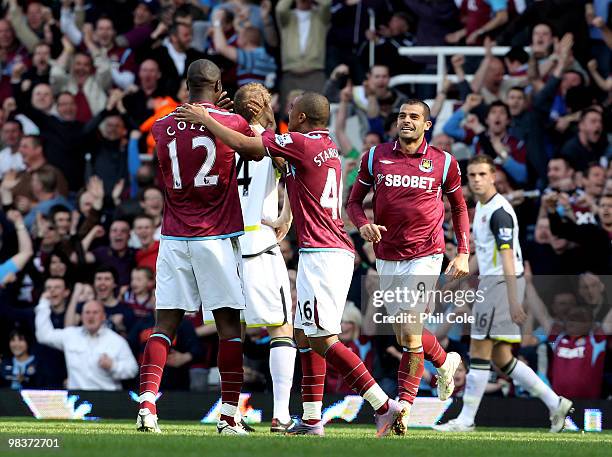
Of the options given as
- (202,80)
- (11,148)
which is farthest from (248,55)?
(202,80)

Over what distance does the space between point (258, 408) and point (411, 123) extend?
4.16 meters

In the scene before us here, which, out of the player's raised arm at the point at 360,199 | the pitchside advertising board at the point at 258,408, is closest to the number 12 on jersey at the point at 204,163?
the player's raised arm at the point at 360,199

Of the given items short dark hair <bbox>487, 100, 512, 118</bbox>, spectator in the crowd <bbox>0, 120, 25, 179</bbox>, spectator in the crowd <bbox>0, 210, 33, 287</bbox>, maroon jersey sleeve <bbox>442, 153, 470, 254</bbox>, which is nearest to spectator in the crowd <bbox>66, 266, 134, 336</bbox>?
spectator in the crowd <bbox>0, 210, 33, 287</bbox>

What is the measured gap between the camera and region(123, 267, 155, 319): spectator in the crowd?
50.5 ft

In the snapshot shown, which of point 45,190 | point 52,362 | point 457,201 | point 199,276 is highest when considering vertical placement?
point 457,201

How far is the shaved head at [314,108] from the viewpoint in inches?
400

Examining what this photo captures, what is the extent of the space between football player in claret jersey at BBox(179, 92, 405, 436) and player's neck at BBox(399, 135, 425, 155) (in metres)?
0.99

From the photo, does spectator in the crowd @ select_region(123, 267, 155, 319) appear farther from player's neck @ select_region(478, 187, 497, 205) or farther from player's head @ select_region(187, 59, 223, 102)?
player's head @ select_region(187, 59, 223, 102)

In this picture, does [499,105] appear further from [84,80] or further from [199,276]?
[199,276]

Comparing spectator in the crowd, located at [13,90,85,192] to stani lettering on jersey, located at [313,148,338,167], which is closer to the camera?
stani lettering on jersey, located at [313,148,338,167]

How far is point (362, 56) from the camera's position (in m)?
18.6

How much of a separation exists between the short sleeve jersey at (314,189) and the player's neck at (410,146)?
1.03 meters

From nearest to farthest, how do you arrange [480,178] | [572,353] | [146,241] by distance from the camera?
1. [480,178]
2. [572,353]
3. [146,241]

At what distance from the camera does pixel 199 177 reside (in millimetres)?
9914
